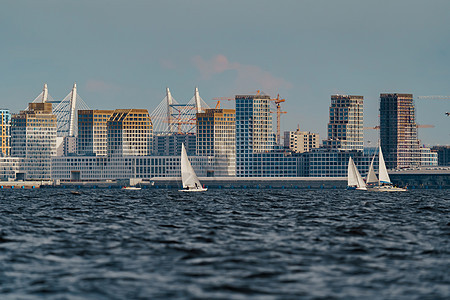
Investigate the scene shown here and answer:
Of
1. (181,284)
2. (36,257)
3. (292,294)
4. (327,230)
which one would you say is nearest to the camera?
(292,294)

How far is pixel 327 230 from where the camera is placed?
238 ft

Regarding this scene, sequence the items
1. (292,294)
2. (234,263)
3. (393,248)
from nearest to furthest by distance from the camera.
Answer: (292,294) → (234,263) → (393,248)

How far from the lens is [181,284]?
137 ft

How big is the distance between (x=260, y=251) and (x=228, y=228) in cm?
2031

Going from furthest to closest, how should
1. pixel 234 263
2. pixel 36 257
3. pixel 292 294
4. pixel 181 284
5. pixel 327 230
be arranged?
pixel 327 230 < pixel 36 257 < pixel 234 263 < pixel 181 284 < pixel 292 294

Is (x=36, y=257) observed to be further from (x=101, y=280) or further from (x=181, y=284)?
(x=181, y=284)

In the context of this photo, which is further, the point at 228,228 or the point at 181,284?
the point at 228,228

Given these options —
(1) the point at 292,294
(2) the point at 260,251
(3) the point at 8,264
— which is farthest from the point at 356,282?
(3) the point at 8,264

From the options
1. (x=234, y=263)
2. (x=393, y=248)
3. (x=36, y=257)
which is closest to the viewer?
(x=234, y=263)

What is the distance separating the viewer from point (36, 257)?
174 feet

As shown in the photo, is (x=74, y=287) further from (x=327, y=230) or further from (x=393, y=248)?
(x=327, y=230)

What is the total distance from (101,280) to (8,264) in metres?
9.45

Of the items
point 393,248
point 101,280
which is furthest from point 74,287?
point 393,248

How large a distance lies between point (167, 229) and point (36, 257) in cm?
2211
